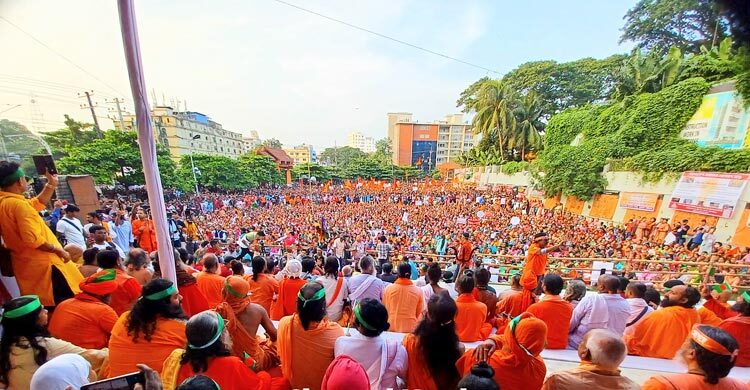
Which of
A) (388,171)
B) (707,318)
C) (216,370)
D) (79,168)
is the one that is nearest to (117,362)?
(216,370)

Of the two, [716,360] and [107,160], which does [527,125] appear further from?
[107,160]

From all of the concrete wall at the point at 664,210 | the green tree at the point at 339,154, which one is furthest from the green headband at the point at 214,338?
the green tree at the point at 339,154

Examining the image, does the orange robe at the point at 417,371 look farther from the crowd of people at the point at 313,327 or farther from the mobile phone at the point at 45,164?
the mobile phone at the point at 45,164

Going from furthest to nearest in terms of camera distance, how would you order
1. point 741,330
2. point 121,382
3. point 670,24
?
point 670,24
point 741,330
point 121,382

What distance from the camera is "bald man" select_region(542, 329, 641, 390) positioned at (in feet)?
5.04

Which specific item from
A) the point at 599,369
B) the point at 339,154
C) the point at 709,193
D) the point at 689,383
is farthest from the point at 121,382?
the point at 339,154

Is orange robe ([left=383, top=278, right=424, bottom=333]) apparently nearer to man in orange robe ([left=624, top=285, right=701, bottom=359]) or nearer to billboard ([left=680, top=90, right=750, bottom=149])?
man in orange robe ([left=624, top=285, right=701, bottom=359])

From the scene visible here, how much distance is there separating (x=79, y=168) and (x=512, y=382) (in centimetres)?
2199

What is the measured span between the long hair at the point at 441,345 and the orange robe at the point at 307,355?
606 mm

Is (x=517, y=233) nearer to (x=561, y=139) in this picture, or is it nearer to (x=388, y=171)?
(x=561, y=139)

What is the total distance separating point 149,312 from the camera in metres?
1.92

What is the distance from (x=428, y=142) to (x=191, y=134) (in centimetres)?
4221

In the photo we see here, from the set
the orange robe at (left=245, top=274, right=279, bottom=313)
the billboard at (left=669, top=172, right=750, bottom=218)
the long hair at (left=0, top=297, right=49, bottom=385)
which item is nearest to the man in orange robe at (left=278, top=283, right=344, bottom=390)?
the long hair at (left=0, top=297, right=49, bottom=385)

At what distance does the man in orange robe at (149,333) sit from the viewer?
1799 mm
